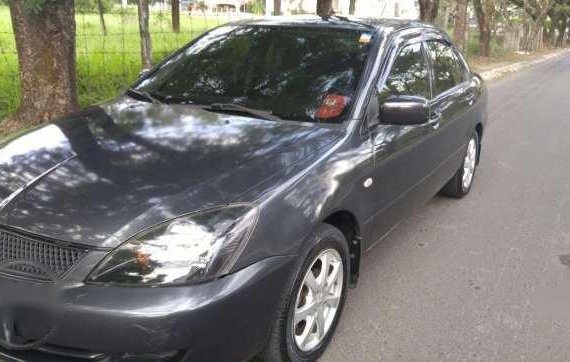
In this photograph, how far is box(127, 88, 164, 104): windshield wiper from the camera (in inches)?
150

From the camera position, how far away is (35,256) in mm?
2367

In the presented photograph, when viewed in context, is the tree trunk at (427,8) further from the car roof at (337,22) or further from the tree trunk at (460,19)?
the car roof at (337,22)

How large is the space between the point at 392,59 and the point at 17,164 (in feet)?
7.43

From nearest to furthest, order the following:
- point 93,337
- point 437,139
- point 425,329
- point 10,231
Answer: point 93,337 < point 10,231 < point 425,329 < point 437,139

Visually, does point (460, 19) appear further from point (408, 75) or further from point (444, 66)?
point (408, 75)

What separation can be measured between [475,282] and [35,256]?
A: 284 cm

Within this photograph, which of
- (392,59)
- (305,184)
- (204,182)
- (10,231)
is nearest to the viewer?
(10,231)

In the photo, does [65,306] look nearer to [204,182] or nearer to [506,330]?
[204,182]

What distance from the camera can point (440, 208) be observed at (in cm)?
563

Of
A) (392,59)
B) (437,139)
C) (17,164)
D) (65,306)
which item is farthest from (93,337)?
(437,139)

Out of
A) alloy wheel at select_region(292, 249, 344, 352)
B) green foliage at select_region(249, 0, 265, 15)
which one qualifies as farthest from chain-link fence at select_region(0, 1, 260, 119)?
green foliage at select_region(249, 0, 265, 15)

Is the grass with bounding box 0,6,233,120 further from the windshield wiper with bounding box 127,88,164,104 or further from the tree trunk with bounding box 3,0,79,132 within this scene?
the windshield wiper with bounding box 127,88,164,104

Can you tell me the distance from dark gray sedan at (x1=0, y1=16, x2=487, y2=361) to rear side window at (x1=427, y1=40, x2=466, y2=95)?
249 mm

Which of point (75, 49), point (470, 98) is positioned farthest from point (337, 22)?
point (75, 49)
